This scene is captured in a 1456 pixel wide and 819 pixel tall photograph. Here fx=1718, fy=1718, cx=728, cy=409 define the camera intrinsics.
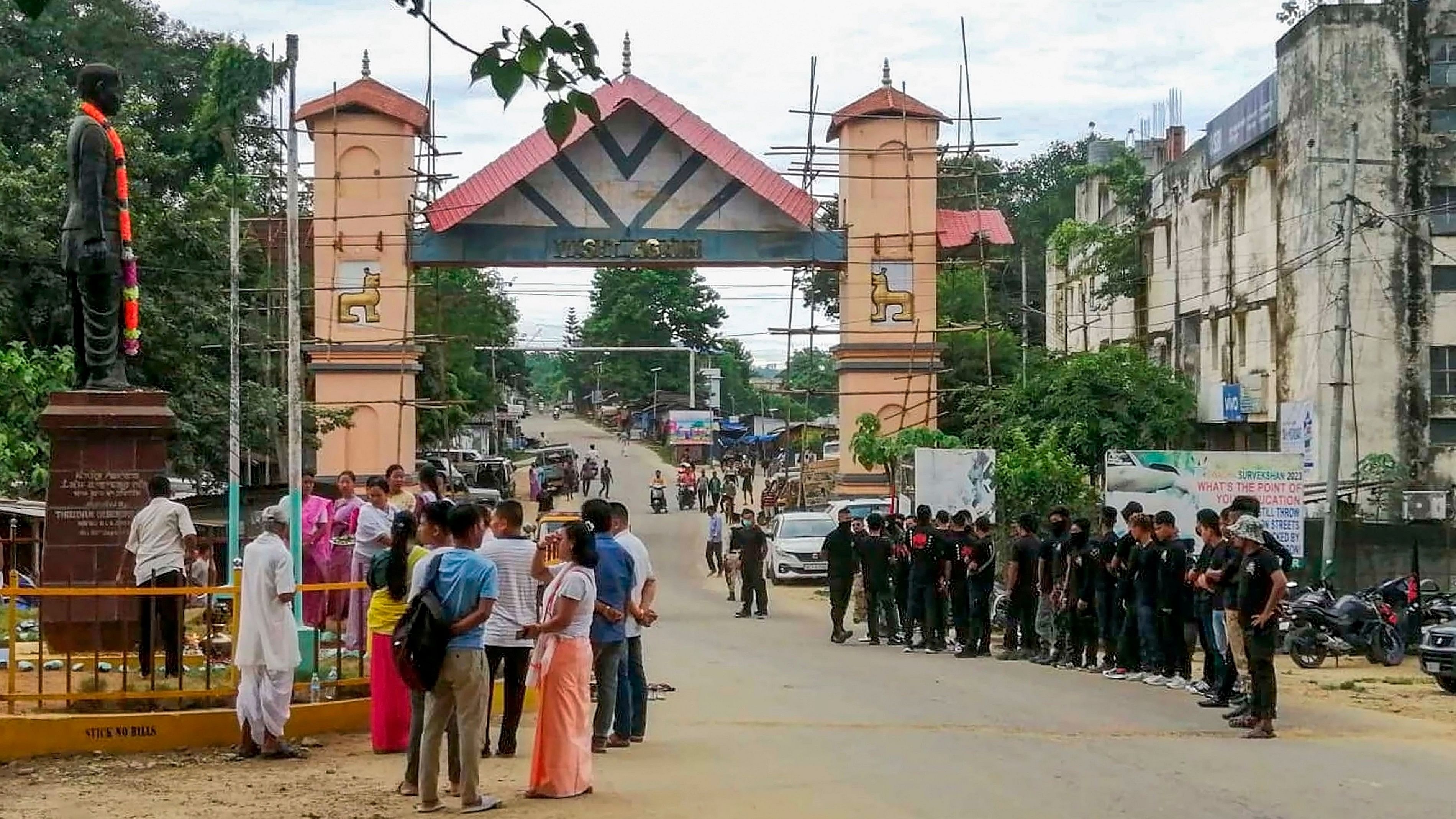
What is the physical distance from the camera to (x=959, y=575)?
18234mm

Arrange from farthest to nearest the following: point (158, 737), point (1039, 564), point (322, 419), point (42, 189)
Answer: point (322, 419) < point (42, 189) < point (1039, 564) < point (158, 737)

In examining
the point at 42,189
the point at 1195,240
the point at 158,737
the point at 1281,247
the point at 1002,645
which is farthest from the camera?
the point at 1195,240

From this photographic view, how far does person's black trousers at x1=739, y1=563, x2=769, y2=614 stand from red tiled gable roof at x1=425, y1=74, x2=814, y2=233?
10.0 meters

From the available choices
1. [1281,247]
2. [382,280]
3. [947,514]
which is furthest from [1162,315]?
[947,514]

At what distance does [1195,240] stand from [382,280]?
19272 millimetres

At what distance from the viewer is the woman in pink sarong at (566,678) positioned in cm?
887

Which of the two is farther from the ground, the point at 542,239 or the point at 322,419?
the point at 542,239

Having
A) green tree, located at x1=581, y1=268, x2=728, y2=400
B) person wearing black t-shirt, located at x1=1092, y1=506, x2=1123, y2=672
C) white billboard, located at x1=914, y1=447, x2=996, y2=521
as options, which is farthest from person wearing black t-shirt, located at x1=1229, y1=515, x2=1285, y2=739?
green tree, located at x1=581, y1=268, x2=728, y2=400

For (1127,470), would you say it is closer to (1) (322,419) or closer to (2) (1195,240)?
(1) (322,419)

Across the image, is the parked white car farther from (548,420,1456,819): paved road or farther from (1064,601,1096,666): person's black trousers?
(1064,601,1096,666): person's black trousers

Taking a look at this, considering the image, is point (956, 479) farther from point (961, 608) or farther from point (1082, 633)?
point (1082, 633)

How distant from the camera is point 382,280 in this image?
32.4 metres

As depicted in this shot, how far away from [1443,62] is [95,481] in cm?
2822

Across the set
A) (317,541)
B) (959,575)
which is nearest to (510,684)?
(317,541)
